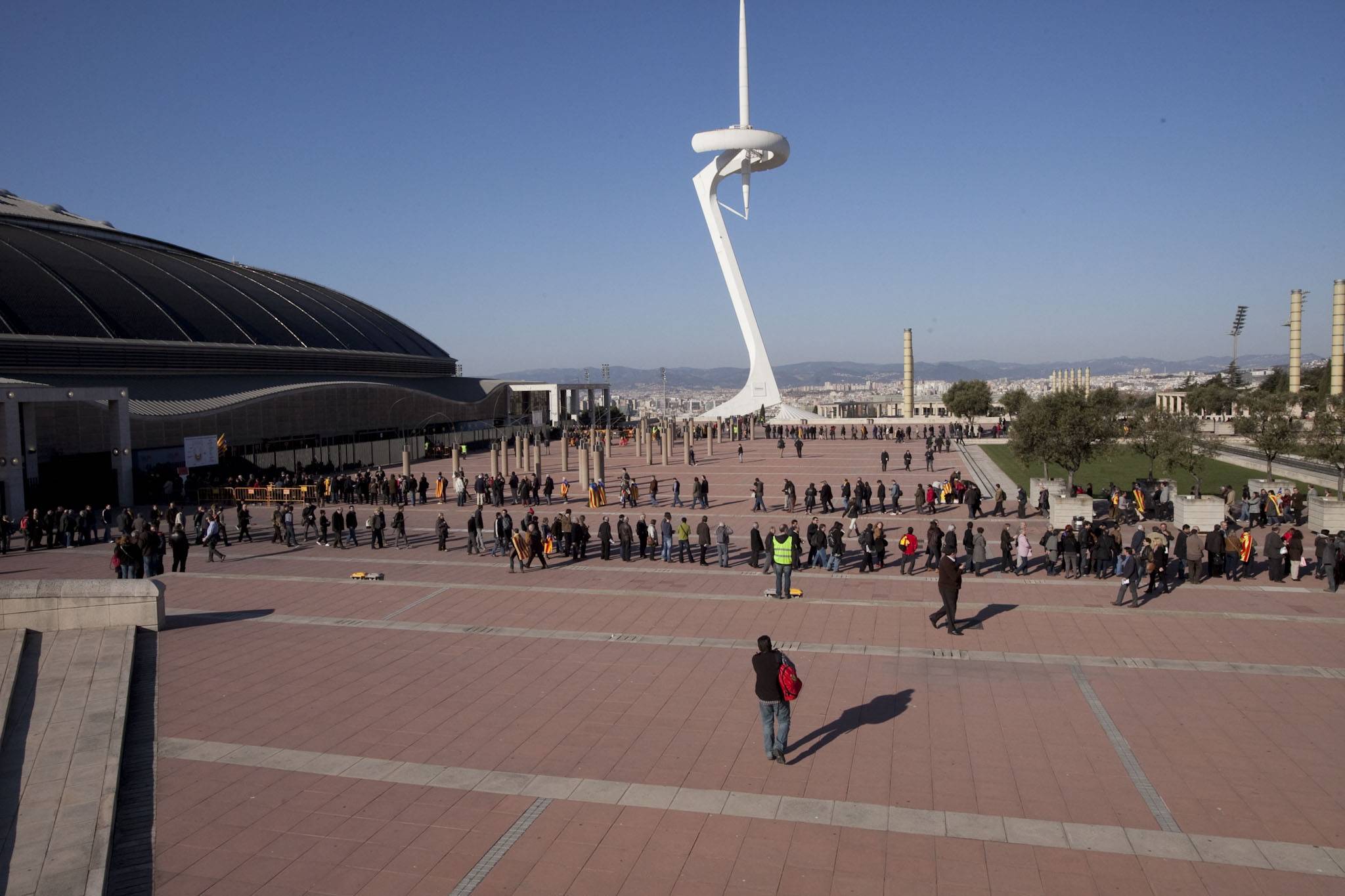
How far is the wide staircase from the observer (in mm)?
6488

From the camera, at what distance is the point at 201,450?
3191cm

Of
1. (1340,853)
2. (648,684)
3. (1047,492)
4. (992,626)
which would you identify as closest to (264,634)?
(648,684)

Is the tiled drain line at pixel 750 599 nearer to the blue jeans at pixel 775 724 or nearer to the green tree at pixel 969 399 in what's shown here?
the blue jeans at pixel 775 724

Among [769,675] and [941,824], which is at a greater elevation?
[769,675]

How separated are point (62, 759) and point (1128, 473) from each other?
1341 inches

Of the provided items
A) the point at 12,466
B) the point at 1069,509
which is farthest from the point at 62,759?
the point at 12,466

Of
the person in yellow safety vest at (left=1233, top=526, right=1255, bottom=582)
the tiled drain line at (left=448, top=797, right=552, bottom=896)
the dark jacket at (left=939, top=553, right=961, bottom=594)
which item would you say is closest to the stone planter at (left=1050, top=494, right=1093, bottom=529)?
the person in yellow safety vest at (left=1233, top=526, right=1255, bottom=582)

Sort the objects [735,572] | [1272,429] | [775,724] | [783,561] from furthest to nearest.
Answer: [1272,429] → [735,572] → [783,561] → [775,724]

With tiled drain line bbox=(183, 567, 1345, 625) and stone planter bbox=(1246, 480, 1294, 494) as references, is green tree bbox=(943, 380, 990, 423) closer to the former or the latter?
stone planter bbox=(1246, 480, 1294, 494)

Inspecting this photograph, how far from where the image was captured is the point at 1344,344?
69812 mm

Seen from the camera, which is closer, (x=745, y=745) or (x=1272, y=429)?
(x=745, y=745)

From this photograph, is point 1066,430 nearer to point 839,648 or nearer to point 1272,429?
point 1272,429

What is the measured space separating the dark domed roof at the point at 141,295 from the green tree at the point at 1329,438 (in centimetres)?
4133

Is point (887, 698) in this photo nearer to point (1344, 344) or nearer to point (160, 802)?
point (160, 802)
